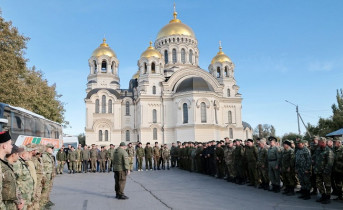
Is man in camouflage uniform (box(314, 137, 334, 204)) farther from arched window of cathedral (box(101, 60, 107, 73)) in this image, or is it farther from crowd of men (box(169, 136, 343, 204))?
arched window of cathedral (box(101, 60, 107, 73))

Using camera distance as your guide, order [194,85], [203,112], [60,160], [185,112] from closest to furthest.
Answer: [60,160] → [203,112] → [194,85] → [185,112]

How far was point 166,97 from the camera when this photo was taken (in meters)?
38.7

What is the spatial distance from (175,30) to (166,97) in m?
12.4

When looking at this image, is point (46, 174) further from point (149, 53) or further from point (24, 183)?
point (149, 53)

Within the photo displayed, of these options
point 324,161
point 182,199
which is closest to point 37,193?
point 182,199

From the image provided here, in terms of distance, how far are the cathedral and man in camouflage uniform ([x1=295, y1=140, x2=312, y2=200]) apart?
26.8 m

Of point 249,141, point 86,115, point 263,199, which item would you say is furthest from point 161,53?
point 263,199

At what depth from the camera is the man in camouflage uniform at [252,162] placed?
33.0ft

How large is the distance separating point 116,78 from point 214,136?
61.4 ft

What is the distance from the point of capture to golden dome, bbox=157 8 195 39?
44.4m

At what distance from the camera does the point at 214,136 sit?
3556 cm

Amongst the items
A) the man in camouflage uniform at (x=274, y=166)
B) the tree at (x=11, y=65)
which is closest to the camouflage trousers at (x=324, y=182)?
the man in camouflage uniform at (x=274, y=166)

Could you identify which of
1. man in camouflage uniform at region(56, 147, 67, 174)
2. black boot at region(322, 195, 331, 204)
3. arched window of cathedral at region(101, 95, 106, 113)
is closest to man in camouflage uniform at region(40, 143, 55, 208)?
black boot at region(322, 195, 331, 204)

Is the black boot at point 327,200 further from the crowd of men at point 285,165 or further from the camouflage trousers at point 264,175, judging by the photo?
the camouflage trousers at point 264,175
